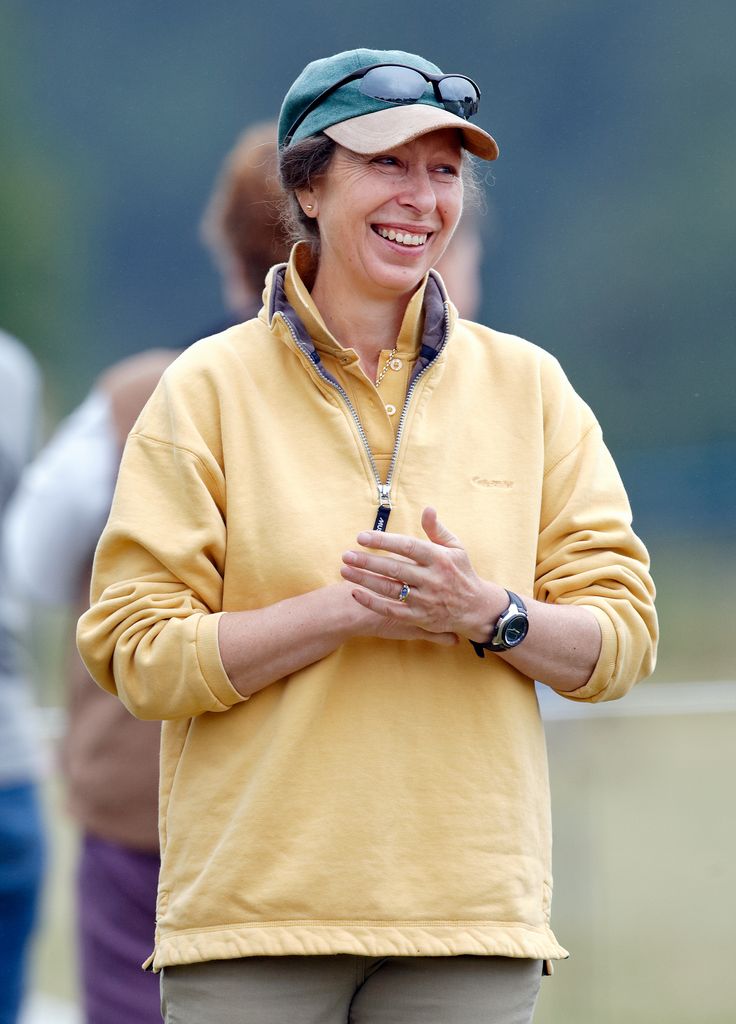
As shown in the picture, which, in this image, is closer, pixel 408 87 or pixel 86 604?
pixel 408 87

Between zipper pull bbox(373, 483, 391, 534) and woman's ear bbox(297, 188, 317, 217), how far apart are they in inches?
14.9

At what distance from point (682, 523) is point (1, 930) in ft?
13.3

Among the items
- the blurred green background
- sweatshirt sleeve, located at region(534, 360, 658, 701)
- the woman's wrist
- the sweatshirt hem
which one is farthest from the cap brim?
the blurred green background

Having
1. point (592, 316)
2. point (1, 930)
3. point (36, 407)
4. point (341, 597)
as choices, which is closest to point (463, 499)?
point (341, 597)

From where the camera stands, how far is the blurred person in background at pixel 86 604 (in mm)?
2281

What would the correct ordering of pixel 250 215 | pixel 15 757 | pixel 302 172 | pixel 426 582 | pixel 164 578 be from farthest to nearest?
1. pixel 15 757
2. pixel 250 215
3. pixel 302 172
4. pixel 164 578
5. pixel 426 582

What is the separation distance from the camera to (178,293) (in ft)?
41.3

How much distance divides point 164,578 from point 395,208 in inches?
19.7

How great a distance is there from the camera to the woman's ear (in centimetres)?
180

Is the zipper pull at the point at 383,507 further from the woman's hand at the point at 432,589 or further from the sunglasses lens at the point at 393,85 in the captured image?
the sunglasses lens at the point at 393,85

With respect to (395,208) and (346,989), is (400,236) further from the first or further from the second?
(346,989)

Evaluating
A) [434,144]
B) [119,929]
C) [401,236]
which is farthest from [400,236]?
[119,929]

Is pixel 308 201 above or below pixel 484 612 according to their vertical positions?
above

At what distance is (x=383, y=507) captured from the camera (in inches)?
64.3
